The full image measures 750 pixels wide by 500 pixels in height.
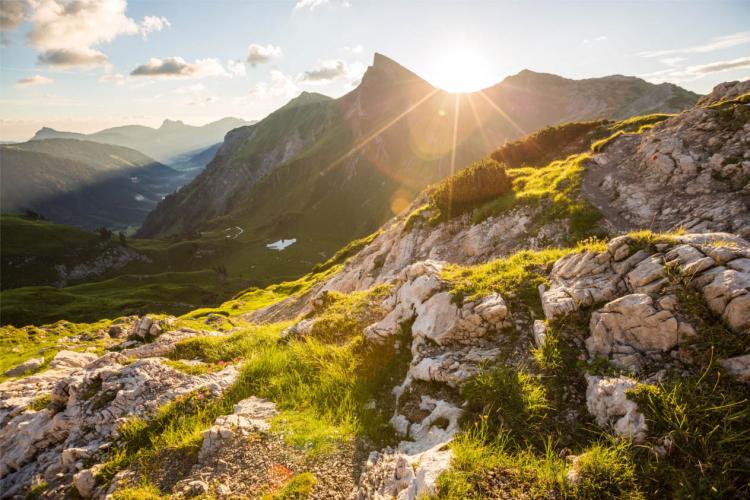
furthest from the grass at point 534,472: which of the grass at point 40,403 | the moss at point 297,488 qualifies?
the grass at point 40,403

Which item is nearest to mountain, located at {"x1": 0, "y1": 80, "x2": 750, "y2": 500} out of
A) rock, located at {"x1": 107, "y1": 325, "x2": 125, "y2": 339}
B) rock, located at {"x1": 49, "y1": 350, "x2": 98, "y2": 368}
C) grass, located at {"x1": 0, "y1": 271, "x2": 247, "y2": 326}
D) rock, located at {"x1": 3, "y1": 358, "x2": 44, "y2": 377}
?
rock, located at {"x1": 49, "y1": 350, "x2": 98, "y2": 368}

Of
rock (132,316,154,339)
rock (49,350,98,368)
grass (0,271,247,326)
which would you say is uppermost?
rock (132,316,154,339)

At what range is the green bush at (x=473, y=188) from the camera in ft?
103

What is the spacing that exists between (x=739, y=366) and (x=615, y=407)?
231 cm

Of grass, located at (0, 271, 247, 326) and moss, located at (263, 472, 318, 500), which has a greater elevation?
moss, located at (263, 472, 318, 500)

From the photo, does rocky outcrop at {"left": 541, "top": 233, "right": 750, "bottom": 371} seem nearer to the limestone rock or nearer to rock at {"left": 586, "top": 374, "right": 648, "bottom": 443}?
the limestone rock

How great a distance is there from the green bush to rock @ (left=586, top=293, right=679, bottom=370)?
23.5m

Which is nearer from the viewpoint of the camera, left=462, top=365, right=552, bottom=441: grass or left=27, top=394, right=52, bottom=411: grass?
left=462, top=365, right=552, bottom=441: grass

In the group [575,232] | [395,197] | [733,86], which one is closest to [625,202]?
[575,232]

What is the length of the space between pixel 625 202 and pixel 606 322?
1915 cm

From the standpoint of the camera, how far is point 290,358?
11969 mm

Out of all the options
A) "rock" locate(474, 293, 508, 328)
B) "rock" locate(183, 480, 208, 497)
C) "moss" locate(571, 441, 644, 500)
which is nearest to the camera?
"moss" locate(571, 441, 644, 500)

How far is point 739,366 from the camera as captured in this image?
21.3ft

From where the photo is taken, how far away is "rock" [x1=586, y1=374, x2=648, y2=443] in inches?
253
